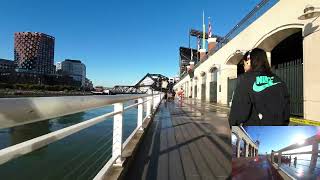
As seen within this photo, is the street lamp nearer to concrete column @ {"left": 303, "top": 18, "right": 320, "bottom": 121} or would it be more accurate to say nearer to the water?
concrete column @ {"left": 303, "top": 18, "right": 320, "bottom": 121}

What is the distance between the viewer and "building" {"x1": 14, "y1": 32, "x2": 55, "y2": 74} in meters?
76.1

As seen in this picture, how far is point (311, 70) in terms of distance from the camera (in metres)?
11.8

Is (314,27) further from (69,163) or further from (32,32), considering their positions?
(32,32)

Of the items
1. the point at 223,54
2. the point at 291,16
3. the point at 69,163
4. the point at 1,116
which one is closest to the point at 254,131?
the point at 1,116

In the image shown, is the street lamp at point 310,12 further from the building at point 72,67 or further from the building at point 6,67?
the building at point 72,67

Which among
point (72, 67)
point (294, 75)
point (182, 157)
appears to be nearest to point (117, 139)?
point (182, 157)

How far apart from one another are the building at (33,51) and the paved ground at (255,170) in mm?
77373

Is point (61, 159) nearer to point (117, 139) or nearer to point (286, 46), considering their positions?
point (117, 139)

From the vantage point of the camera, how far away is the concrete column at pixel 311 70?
11.4 metres

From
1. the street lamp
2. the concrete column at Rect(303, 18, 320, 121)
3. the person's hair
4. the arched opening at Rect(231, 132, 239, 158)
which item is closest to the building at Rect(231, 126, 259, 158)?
the arched opening at Rect(231, 132, 239, 158)

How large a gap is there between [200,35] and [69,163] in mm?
70542

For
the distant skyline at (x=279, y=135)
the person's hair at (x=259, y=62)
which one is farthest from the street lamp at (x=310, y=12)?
the distant skyline at (x=279, y=135)

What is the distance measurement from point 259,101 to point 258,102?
1cm

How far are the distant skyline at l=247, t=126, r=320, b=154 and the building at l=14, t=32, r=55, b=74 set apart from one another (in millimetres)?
77420
